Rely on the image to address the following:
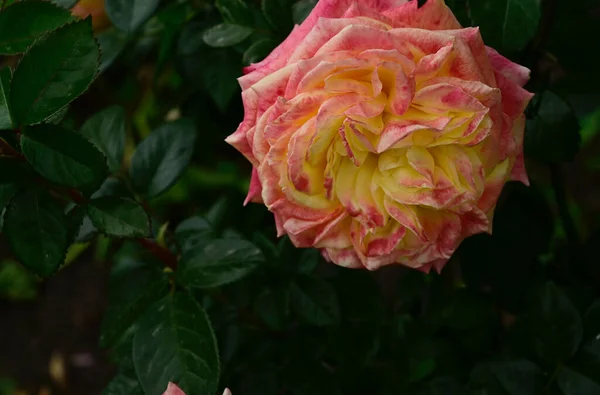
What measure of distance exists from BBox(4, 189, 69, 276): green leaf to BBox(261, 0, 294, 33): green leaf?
33cm

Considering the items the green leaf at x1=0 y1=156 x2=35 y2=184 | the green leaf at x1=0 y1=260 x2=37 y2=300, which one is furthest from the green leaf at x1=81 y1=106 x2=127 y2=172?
the green leaf at x1=0 y1=260 x2=37 y2=300

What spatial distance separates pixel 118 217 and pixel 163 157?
0.65ft

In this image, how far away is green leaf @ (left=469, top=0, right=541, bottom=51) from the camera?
2.15 ft

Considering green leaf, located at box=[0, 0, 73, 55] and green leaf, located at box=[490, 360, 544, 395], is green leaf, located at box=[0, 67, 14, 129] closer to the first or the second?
green leaf, located at box=[0, 0, 73, 55]

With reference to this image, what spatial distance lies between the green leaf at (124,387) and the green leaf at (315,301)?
227mm

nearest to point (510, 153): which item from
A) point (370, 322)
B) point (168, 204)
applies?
point (370, 322)

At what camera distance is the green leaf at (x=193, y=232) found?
87 centimetres

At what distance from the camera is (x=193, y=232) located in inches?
35.2

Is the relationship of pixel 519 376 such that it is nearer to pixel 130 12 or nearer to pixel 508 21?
pixel 508 21

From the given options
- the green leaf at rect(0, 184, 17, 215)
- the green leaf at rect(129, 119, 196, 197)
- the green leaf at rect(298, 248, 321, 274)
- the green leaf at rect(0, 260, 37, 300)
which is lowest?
the green leaf at rect(0, 260, 37, 300)

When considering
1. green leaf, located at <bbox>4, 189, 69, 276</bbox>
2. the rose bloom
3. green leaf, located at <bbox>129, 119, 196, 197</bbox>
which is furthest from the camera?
green leaf, located at <bbox>129, 119, 196, 197</bbox>

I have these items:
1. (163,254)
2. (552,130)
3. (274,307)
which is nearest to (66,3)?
(163,254)

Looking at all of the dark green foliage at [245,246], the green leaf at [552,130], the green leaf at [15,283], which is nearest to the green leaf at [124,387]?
the dark green foliage at [245,246]

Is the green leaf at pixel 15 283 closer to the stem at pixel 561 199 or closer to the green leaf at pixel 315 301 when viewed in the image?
the green leaf at pixel 315 301
